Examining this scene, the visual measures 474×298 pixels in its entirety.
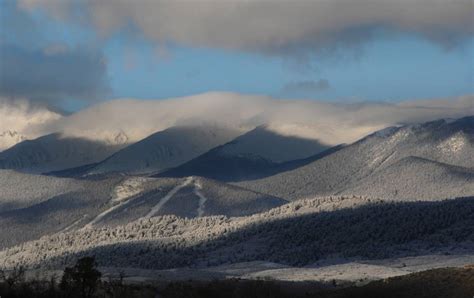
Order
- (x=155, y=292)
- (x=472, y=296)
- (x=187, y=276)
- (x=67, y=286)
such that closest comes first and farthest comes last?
1. (x=472, y=296)
2. (x=67, y=286)
3. (x=155, y=292)
4. (x=187, y=276)

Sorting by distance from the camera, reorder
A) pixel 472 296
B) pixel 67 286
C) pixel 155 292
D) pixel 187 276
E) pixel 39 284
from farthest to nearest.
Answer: pixel 187 276 < pixel 155 292 < pixel 39 284 < pixel 67 286 < pixel 472 296

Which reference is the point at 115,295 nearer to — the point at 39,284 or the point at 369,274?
the point at 39,284

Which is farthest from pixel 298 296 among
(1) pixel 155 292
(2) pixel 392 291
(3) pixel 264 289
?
(2) pixel 392 291

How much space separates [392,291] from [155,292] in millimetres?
33739

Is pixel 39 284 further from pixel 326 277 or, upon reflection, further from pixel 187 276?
pixel 326 277

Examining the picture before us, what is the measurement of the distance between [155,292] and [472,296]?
1816 inches

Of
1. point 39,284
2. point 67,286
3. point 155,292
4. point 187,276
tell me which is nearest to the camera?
point 67,286

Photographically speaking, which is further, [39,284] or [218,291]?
[218,291]

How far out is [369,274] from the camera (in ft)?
655

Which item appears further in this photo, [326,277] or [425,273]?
[326,277]

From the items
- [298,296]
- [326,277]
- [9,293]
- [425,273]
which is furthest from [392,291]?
[326,277]

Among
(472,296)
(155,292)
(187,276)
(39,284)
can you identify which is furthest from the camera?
(187,276)

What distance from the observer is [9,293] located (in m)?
122

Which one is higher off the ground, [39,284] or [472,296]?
[39,284]
